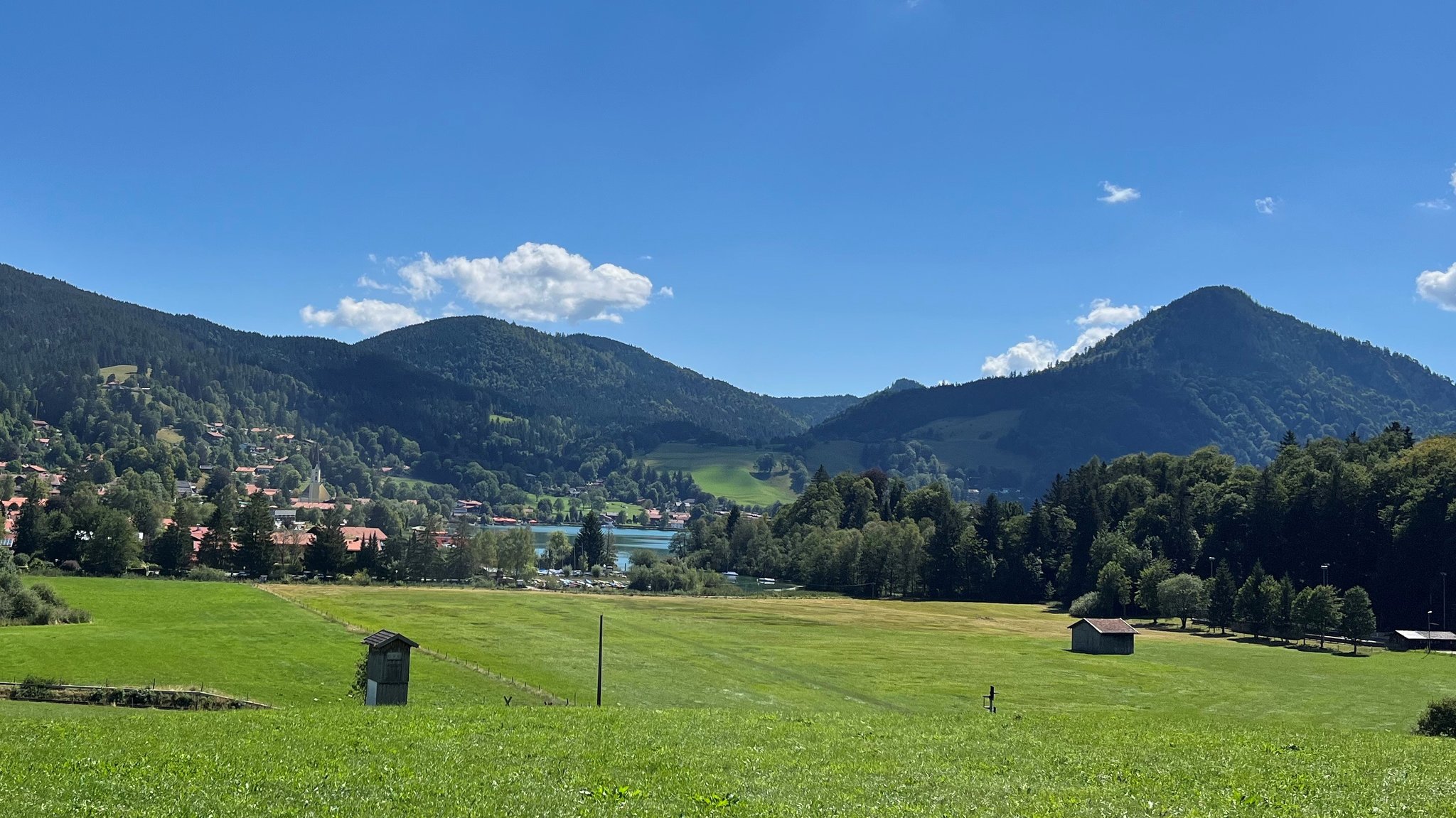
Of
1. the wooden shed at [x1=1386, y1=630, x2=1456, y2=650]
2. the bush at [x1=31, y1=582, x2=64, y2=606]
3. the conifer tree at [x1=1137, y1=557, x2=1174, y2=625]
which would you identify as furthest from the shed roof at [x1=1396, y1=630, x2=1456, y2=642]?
the bush at [x1=31, y1=582, x2=64, y2=606]

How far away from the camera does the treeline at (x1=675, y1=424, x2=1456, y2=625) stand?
114 m

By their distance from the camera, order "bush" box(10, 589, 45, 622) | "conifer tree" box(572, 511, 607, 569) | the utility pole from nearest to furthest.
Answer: "bush" box(10, 589, 45, 622) → the utility pole → "conifer tree" box(572, 511, 607, 569)

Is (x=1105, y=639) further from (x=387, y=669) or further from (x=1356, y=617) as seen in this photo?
(x=387, y=669)

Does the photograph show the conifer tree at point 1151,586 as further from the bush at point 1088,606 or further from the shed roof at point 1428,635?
the shed roof at point 1428,635

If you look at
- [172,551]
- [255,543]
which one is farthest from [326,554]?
[172,551]

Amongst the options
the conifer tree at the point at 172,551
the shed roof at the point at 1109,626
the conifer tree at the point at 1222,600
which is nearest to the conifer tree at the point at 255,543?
the conifer tree at the point at 172,551

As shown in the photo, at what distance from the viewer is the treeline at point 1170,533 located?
114 meters

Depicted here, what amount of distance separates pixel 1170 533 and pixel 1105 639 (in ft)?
234

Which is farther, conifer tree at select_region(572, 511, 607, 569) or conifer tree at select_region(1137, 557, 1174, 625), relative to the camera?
conifer tree at select_region(572, 511, 607, 569)

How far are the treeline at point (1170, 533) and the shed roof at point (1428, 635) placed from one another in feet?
46.9

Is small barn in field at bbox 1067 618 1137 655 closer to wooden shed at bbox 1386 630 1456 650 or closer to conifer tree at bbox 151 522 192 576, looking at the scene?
wooden shed at bbox 1386 630 1456 650

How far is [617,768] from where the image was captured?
73.0ft

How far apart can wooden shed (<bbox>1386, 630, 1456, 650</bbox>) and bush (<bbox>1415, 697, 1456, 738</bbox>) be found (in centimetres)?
6634

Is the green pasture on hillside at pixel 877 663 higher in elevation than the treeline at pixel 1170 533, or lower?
lower
